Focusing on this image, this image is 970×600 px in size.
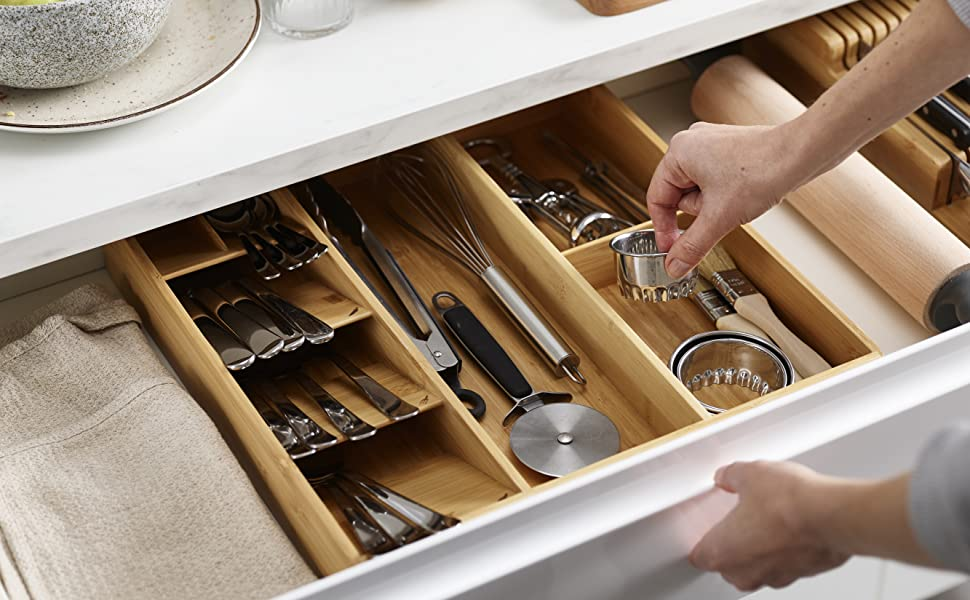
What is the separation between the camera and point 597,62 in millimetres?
941

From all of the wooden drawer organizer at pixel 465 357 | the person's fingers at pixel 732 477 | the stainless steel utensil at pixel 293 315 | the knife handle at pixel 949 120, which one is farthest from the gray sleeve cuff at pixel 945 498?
the knife handle at pixel 949 120

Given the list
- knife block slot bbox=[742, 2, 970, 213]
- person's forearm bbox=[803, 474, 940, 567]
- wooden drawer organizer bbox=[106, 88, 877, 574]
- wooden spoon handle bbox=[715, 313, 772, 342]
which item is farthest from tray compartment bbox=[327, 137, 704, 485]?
knife block slot bbox=[742, 2, 970, 213]

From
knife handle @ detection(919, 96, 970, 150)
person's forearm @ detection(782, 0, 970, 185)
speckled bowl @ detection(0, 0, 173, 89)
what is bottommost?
person's forearm @ detection(782, 0, 970, 185)

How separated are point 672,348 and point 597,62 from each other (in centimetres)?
24

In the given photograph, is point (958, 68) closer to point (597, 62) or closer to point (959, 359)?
point (959, 359)

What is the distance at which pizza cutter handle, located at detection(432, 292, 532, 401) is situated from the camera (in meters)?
0.88

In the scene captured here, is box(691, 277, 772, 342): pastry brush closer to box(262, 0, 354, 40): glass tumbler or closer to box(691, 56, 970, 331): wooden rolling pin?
box(691, 56, 970, 331): wooden rolling pin

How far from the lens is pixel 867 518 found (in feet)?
1.75

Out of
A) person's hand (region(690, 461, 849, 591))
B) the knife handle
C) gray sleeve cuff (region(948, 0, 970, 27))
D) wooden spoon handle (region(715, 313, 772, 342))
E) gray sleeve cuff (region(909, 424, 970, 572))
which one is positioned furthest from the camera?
the knife handle

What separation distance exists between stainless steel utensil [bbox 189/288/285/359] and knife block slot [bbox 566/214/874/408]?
256mm

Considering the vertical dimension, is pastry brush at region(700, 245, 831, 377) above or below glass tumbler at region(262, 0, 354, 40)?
below

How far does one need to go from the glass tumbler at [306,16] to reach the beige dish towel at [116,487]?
0.29 m

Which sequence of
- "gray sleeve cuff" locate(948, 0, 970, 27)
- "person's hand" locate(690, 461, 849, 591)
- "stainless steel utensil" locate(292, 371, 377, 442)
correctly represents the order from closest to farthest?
"person's hand" locate(690, 461, 849, 591)
"gray sleeve cuff" locate(948, 0, 970, 27)
"stainless steel utensil" locate(292, 371, 377, 442)

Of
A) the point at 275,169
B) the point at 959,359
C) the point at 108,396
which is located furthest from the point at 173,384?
the point at 959,359
